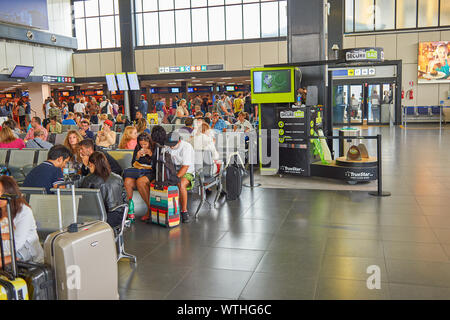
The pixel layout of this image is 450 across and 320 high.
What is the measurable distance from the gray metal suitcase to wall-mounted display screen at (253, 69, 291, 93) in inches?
279

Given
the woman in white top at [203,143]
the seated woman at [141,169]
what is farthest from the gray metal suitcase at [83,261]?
the woman in white top at [203,143]

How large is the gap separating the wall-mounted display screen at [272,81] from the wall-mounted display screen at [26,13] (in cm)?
2113

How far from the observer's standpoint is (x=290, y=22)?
11195mm

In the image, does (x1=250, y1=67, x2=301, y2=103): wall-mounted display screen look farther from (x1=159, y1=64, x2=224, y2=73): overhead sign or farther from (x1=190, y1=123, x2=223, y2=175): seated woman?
(x1=159, y1=64, x2=224, y2=73): overhead sign

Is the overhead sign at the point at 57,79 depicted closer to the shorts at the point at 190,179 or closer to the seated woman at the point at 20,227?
the shorts at the point at 190,179

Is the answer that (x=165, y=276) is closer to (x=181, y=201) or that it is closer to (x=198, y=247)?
(x=198, y=247)

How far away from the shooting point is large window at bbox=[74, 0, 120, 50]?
3139 cm

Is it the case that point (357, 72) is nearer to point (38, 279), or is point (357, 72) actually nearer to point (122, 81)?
point (122, 81)

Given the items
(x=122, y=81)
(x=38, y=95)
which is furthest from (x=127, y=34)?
(x=122, y=81)

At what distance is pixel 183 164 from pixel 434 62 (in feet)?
77.7

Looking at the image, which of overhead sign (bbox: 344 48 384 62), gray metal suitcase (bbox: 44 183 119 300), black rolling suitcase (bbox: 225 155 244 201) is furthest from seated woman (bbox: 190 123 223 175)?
gray metal suitcase (bbox: 44 183 119 300)

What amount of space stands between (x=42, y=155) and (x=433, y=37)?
25.0m

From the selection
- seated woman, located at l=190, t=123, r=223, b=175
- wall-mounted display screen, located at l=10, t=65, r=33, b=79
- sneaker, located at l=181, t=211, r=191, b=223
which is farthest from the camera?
wall-mounted display screen, located at l=10, t=65, r=33, b=79
